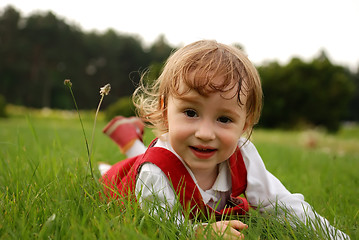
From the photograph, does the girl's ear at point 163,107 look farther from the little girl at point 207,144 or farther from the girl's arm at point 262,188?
the girl's arm at point 262,188

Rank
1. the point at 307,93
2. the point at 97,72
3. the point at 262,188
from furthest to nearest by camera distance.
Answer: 1. the point at 97,72
2. the point at 307,93
3. the point at 262,188

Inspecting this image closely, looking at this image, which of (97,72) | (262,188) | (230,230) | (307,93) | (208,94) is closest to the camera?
(230,230)

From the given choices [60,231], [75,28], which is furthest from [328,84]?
[75,28]

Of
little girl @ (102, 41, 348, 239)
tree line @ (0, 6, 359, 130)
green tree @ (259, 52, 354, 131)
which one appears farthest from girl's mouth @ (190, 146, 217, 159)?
green tree @ (259, 52, 354, 131)

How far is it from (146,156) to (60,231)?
22.6 inches

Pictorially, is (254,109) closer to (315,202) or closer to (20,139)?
(315,202)

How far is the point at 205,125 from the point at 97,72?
27.1m

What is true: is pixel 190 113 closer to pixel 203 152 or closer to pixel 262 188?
pixel 203 152

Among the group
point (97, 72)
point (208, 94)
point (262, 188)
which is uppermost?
point (208, 94)

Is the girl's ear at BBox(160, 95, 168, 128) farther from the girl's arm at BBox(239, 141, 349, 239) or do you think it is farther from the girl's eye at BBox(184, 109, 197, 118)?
the girl's arm at BBox(239, 141, 349, 239)

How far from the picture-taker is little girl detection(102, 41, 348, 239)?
1.33 m

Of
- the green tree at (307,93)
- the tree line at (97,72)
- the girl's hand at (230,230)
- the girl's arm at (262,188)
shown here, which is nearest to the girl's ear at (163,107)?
the girl's arm at (262,188)

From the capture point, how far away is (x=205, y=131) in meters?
1.31

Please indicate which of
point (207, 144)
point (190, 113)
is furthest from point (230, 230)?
point (190, 113)
